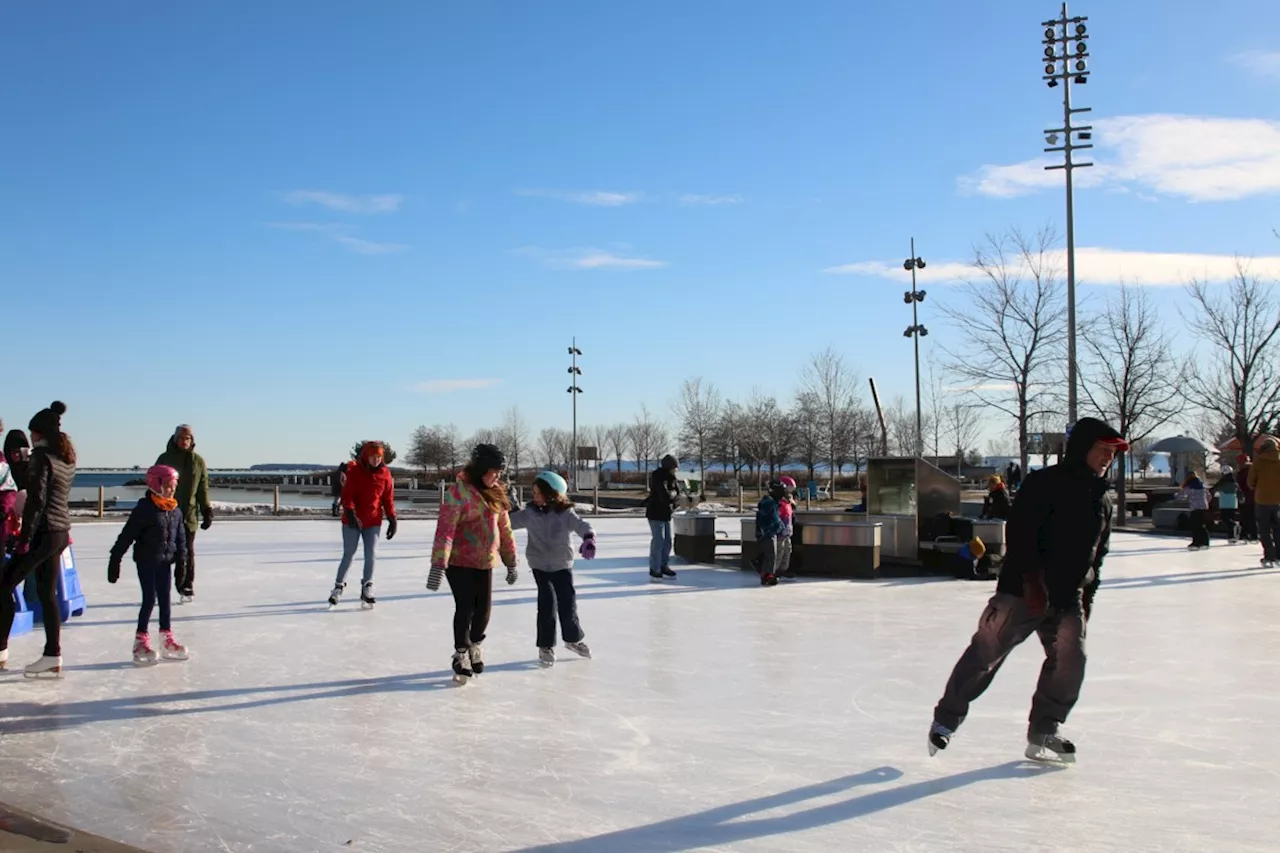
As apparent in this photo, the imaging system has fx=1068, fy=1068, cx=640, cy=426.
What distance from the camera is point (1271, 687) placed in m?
6.57

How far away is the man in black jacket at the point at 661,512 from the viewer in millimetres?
12570

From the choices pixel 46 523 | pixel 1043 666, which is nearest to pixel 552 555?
pixel 46 523

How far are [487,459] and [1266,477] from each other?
1126 centimetres

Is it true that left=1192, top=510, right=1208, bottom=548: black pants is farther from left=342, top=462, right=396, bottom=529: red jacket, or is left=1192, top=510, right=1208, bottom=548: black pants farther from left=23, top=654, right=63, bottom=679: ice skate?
left=23, top=654, right=63, bottom=679: ice skate

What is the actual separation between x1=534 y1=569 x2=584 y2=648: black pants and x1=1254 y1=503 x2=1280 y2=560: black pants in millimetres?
10699

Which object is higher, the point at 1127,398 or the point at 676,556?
the point at 1127,398

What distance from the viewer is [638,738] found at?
535 centimetres

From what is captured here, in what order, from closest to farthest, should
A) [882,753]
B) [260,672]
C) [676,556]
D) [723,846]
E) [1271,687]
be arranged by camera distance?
1. [723,846]
2. [882,753]
3. [1271,687]
4. [260,672]
5. [676,556]

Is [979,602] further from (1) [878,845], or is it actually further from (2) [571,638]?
(1) [878,845]

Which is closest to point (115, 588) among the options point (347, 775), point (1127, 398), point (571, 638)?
point (571, 638)

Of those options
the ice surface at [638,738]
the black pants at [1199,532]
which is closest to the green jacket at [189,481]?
the ice surface at [638,738]

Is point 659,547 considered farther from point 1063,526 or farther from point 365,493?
point 1063,526

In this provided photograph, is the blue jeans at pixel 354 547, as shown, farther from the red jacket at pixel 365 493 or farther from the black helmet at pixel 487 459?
the black helmet at pixel 487 459

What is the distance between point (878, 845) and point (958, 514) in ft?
36.6
